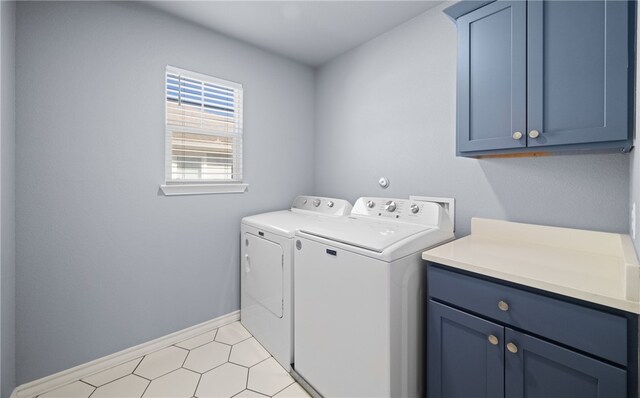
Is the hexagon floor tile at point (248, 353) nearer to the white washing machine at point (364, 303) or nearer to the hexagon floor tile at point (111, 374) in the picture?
the white washing machine at point (364, 303)

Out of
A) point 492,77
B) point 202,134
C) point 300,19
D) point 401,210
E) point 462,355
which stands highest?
point 300,19

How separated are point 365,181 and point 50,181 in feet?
7.01

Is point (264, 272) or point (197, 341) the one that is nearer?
point (264, 272)

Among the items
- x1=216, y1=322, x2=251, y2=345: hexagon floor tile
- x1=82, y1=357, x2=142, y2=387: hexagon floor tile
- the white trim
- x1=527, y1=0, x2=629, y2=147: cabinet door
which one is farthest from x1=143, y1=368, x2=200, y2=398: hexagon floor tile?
x1=527, y1=0, x2=629, y2=147: cabinet door

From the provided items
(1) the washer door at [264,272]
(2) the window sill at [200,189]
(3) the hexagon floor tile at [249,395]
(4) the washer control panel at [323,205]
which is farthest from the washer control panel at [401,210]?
(3) the hexagon floor tile at [249,395]

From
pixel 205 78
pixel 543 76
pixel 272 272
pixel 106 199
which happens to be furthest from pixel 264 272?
pixel 543 76

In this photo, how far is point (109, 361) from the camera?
1.83m

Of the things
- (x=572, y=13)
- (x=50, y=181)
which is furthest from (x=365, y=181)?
(x=50, y=181)

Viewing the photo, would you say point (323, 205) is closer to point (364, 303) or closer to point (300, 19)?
point (364, 303)

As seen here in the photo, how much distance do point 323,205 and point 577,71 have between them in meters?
1.74

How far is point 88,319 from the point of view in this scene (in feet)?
5.77

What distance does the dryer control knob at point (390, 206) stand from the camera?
1.87m

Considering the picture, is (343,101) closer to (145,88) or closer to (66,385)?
(145,88)

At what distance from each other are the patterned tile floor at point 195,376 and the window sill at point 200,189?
3.80ft
